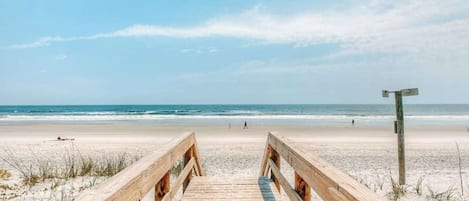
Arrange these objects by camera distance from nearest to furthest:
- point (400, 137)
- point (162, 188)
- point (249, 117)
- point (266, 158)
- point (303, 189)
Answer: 1. point (303, 189)
2. point (162, 188)
3. point (266, 158)
4. point (400, 137)
5. point (249, 117)

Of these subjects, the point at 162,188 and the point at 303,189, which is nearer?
the point at 303,189

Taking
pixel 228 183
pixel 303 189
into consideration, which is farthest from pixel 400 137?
pixel 303 189

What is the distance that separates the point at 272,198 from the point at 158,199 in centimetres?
163

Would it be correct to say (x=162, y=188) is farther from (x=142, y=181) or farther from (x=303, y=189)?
(x=303, y=189)

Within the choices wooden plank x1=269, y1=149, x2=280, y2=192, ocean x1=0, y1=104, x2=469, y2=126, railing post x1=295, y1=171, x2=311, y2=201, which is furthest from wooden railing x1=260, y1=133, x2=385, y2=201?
ocean x1=0, y1=104, x2=469, y2=126

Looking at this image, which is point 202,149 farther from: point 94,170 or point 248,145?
point 94,170

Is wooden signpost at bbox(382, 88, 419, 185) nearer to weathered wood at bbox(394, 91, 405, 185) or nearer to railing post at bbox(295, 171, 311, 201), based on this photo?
weathered wood at bbox(394, 91, 405, 185)

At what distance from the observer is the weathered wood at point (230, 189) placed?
448 cm

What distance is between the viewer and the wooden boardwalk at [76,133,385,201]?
1.80m

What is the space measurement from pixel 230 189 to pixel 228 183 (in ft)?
1.01

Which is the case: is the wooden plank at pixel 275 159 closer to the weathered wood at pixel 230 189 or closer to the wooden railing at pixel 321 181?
the weathered wood at pixel 230 189

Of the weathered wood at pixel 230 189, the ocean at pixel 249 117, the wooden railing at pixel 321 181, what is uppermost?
the wooden railing at pixel 321 181

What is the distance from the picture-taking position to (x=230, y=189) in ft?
16.1

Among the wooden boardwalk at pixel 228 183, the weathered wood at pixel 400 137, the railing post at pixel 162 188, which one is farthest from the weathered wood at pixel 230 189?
the weathered wood at pixel 400 137
